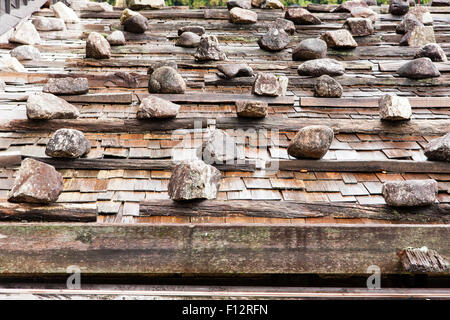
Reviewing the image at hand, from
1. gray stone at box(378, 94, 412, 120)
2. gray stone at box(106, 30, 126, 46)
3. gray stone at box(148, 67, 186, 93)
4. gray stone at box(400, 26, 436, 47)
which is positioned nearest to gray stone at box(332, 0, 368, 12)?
gray stone at box(400, 26, 436, 47)

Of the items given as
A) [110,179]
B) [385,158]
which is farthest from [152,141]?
[385,158]

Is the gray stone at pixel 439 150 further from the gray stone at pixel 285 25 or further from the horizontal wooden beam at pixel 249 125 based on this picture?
the gray stone at pixel 285 25

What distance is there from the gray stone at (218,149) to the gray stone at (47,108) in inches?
46.6

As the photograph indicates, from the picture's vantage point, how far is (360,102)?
4430mm

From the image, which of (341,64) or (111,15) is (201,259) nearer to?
(341,64)

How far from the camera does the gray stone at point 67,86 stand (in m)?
4.37

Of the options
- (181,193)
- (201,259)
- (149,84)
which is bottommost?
(201,259)

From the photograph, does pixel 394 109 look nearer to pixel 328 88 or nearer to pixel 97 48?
pixel 328 88

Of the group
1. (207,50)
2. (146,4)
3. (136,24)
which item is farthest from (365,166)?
(146,4)

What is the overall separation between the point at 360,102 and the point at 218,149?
1.66 metres

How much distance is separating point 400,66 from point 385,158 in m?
2.16

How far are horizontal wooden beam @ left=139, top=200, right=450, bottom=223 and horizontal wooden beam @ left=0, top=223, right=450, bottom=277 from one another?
31cm

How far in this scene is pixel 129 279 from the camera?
2.86 m

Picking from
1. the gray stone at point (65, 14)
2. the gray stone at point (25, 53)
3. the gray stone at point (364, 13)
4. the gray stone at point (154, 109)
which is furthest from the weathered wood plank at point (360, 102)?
the gray stone at point (65, 14)
